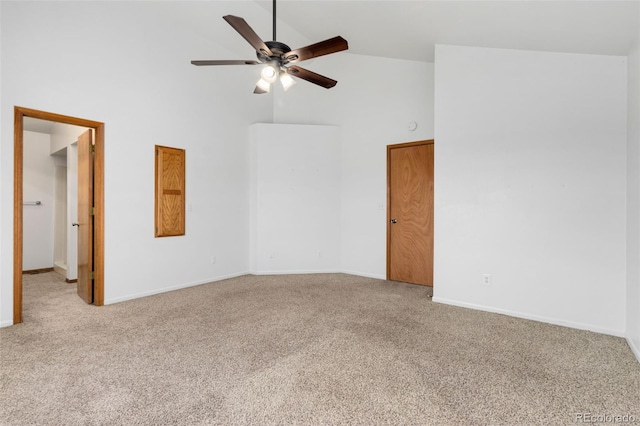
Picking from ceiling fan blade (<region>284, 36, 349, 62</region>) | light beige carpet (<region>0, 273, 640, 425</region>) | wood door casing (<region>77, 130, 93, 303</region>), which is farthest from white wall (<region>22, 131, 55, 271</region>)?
ceiling fan blade (<region>284, 36, 349, 62</region>)

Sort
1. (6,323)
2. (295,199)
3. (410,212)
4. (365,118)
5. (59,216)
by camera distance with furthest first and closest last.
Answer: (59,216)
(295,199)
(365,118)
(410,212)
(6,323)

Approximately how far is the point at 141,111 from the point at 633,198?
520cm

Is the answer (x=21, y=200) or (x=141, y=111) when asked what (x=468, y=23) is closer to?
(x=141, y=111)

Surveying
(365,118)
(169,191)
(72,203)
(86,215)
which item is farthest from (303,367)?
(72,203)

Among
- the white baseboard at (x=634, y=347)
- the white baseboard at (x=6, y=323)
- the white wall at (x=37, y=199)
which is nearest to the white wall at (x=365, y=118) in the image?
the white baseboard at (x=634, y=347)

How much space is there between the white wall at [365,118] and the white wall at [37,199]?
4.54m

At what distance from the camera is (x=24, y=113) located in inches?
122

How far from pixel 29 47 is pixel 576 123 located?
534cm

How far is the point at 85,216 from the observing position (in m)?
3.81

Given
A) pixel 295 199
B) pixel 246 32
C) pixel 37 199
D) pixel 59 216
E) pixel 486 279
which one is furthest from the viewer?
pixel 59 216

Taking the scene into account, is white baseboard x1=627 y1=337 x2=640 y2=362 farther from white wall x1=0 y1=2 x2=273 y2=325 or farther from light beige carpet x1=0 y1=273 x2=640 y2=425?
white wall x1=0 y1=2 x2=273 y2=325

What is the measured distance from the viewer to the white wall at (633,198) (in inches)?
99.1

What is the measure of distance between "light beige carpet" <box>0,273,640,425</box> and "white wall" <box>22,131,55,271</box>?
10.2ft

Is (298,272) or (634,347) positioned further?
(298,272)
